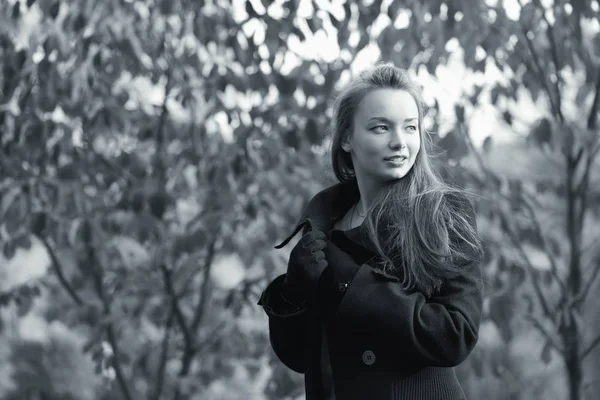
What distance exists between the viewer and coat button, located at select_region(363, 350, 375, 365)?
1485 millimetres

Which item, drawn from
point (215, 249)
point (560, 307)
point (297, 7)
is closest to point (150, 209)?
point (215, 249)

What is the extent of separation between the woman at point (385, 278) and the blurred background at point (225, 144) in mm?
1454

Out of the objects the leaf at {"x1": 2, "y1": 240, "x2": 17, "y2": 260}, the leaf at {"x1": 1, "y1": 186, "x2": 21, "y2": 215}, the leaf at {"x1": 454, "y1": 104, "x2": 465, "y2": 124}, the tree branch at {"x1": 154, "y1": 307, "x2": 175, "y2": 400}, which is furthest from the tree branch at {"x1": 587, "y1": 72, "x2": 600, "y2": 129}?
the leaf at {"x1": 2, "y1": 240, "x2": 17, "y2": 260}

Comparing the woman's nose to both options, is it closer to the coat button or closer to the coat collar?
the coat collar

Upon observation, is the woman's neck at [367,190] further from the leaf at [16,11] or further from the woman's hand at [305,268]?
the leaf at [16,11]

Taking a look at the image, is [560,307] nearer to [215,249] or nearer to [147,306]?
[215,249]

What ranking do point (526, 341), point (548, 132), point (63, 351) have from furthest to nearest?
point (526, 341)
point (63, 351)
point (548, 132)

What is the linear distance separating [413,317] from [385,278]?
10cm

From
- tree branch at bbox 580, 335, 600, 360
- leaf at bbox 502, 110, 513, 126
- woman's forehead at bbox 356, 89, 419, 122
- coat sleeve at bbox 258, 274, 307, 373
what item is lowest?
coat sleeve at bbox 258, 274, 307, 373

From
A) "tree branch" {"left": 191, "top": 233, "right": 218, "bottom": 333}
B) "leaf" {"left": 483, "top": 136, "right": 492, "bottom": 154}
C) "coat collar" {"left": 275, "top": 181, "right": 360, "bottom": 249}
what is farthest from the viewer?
"tree branch" {"left": 191, "top": 233, "right": 218, "bottom": 333}

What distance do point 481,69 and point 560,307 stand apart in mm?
1045

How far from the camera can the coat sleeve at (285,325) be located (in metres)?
1.59

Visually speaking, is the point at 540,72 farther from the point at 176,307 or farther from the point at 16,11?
the point at 16,11

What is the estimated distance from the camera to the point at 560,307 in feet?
10.8
